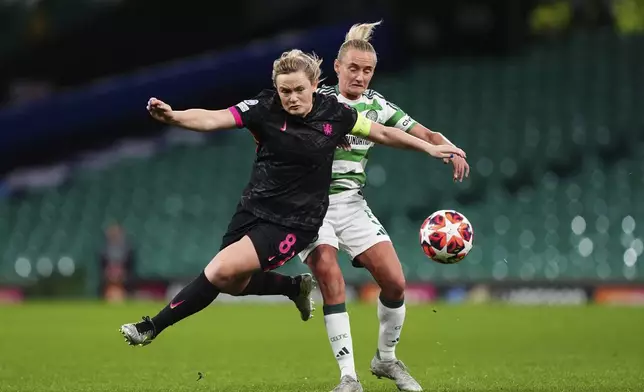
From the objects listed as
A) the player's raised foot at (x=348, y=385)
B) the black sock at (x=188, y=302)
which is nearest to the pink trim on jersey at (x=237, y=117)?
the black sock at (x=188, y=302)

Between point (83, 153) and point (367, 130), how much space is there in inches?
699

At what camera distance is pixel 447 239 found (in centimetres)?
735

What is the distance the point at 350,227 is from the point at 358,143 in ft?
1.88

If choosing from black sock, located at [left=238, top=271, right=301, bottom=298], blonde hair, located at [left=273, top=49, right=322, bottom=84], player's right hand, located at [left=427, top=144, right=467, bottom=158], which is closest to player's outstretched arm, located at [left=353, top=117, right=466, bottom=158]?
player's right hand, located at [left=427, top=144, right=467, bottom=158]

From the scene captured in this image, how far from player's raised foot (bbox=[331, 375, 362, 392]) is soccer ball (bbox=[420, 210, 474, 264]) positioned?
100 cm

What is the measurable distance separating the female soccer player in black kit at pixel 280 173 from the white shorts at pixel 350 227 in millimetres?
411

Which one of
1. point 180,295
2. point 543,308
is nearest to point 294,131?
point 180,295

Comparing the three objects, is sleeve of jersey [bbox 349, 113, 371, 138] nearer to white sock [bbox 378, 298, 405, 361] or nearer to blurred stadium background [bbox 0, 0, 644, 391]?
white sock [bbox 378, 298, 405, 361]

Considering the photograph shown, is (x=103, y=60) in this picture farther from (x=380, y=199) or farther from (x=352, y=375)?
(x=352, y=375)

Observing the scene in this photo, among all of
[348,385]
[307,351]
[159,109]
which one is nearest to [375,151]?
[307,351]

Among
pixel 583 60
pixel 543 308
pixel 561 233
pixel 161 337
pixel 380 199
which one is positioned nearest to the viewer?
pixel 161 337

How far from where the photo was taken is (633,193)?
64.7ft

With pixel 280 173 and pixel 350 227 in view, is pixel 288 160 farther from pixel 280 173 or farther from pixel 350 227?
pixel 350 227

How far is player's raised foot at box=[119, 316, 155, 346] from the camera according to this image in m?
6.57
